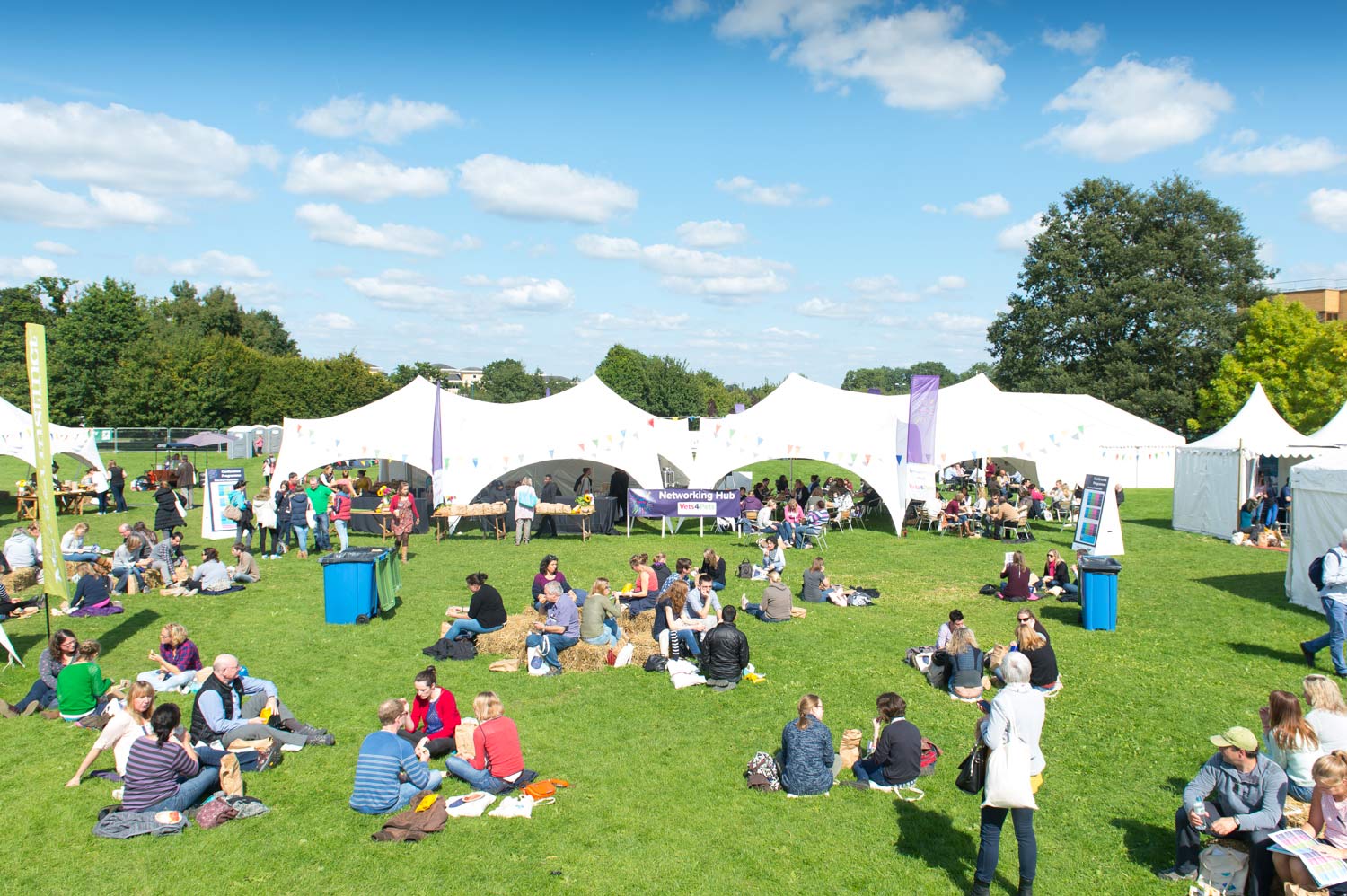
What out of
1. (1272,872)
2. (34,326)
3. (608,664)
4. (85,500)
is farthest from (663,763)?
(85,500)

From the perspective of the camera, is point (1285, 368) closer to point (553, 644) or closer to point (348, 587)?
point (553, 644)

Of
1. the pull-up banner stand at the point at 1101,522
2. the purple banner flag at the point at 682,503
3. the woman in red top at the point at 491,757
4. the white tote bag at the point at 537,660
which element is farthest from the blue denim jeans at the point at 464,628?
the pull-up banner stand at the point at 1101,522

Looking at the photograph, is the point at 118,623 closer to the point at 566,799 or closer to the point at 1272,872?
the point at 566,799

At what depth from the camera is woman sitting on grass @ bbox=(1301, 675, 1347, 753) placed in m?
5.69

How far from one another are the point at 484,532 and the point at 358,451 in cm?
415

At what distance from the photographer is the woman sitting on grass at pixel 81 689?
8.19 meters

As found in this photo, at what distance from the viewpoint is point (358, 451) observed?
22031 millimetres

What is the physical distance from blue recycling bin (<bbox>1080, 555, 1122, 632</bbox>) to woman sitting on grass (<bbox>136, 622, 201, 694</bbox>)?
10950 millimetres

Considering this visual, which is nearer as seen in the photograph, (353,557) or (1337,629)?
(1337,629)

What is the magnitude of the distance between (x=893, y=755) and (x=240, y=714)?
5690 mm

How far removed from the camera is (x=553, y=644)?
10.2 metres

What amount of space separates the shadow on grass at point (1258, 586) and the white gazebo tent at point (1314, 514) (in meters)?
0.18

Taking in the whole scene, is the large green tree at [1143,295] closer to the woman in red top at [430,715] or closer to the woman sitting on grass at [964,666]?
the woman sitting on grass at [964,666]

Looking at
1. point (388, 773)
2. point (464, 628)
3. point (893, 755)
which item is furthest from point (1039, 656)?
point (464, 628)
